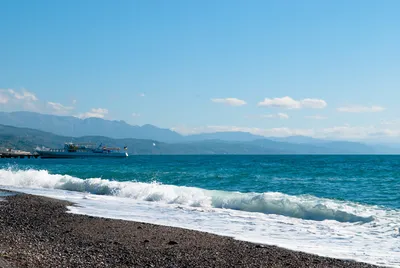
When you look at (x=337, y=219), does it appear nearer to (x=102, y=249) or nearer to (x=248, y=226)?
(x=248, y=226)

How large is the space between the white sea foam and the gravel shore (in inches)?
57.4

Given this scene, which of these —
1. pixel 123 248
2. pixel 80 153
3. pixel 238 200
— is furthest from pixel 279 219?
pixel 80 153

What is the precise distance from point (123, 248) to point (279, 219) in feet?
31.1

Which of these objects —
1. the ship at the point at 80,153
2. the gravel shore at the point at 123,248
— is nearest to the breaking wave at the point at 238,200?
the gravel shore at the point at 123,248

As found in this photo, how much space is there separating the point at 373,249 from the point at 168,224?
23.7 feet

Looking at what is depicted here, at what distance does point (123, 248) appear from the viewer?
11680mm

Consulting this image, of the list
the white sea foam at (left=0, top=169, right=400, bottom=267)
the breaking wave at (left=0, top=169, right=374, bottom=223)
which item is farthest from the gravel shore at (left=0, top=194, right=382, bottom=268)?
the breaking wave at (left=0, top=169, right=374, bottom=223)

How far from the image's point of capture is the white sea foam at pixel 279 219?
44.0 feet

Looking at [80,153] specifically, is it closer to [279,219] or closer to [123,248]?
[279,219]

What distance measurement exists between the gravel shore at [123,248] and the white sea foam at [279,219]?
146 cm

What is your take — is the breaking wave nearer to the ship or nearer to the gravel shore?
the gravel shore

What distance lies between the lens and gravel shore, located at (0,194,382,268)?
10.2 metres

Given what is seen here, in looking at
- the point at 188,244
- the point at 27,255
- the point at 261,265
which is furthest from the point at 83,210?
the point at 261,265

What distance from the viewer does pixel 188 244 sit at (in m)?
12.5
